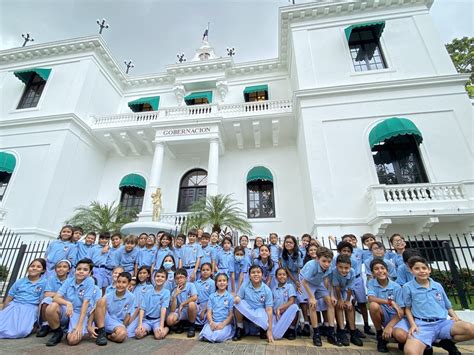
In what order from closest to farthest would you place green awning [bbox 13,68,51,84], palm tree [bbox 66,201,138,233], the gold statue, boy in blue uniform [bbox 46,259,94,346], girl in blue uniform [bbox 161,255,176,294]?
boy in blue uniform [bbox 46,259,94,346], girl in blue uniform [bbox 161,255,176,294], the gold statue, palm tree [bbox 66,201,138,233], green awning [bbox 13,68,51,84]

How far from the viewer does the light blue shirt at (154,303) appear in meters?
4.06

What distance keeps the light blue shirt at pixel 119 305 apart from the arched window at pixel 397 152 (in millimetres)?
9865

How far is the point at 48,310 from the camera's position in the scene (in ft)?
11.4

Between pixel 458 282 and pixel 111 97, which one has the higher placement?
pixel 111 97

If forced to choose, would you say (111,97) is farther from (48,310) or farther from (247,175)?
(48,310)

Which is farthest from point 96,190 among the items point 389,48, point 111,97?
point 389,48

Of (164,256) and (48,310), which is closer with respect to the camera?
(48,310)

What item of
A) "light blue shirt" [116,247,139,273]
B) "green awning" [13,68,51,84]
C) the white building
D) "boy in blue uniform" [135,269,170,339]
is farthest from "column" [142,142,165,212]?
"green awning" [13,68,51,84]

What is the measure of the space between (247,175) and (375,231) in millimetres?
6829

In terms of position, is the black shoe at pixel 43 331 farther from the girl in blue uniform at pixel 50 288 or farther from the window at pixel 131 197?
the window at pixel 131 197

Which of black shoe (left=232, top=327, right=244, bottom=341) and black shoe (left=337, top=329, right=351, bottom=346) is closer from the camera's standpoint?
black shoe (left=337, top=329, right=351, bottom=346)

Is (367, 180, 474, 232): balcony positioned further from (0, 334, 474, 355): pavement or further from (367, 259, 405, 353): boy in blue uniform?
(367, 259, 405, 353): boy in blue uniform

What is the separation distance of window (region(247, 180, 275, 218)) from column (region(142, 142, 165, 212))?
501cm

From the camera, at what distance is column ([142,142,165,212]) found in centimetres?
1139
